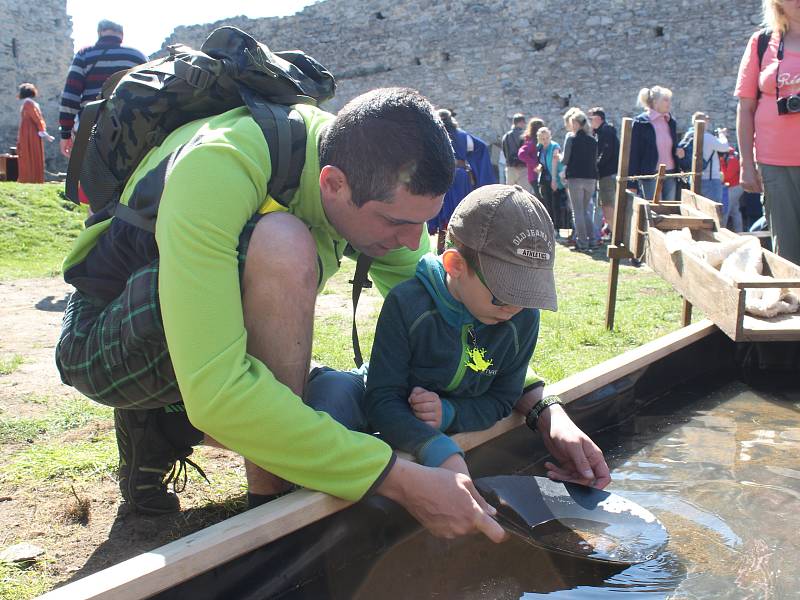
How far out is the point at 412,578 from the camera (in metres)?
2.08

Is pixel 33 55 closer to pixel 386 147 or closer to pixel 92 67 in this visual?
pixel 92 67

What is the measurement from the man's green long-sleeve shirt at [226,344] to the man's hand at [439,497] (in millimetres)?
51

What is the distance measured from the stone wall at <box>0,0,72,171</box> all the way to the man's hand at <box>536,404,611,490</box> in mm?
22286

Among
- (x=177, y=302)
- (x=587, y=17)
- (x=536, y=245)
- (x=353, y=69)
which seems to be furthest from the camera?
(x=353, y=69)

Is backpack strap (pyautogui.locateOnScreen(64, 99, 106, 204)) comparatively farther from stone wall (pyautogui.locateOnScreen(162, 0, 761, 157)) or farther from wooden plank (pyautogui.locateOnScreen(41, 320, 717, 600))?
stone wall (pyautogui.locateOnScreen(162, 0, 761, 157))

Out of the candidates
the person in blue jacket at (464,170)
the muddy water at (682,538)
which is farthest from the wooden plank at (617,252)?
the muddy water at (682,538)

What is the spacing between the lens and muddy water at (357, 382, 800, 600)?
2.07m

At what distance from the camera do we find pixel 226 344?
5.98 feet

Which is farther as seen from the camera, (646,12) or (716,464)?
(646,12)

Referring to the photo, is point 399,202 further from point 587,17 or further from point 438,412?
point 587,17

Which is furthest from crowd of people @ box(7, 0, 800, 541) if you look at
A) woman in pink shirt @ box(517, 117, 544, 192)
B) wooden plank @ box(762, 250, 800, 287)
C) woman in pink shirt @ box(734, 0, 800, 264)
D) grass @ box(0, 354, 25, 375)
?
woman in pink shirt @ box(517, 117, 544, 192)

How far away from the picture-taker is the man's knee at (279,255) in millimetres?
1982

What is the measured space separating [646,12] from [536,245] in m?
16.8

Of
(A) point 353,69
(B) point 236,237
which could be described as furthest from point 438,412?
(A) point 353,69
